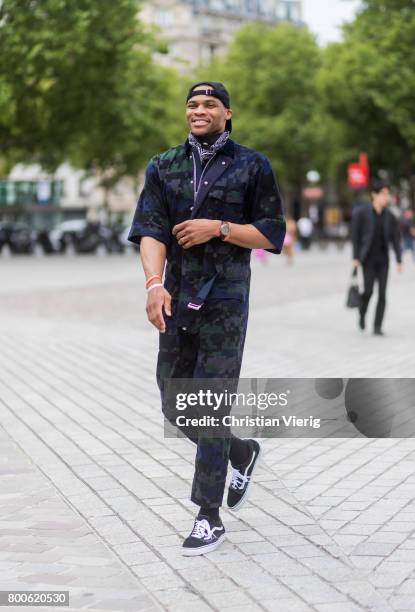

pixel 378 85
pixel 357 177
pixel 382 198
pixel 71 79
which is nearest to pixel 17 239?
pixel 71 79

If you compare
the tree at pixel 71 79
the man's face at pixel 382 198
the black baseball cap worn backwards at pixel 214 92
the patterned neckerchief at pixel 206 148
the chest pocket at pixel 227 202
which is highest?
the tree at pixel 71 79

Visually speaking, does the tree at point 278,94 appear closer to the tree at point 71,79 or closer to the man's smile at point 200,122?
the tree at point 71,79

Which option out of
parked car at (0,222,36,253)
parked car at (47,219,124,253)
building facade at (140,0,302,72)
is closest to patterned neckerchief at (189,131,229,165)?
parked car at (0,222,36,253)

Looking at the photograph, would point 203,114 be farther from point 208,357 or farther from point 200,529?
point 200,529

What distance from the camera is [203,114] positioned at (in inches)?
186

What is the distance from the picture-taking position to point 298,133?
66188mm

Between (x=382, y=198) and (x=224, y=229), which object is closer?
(x=224, y=229)

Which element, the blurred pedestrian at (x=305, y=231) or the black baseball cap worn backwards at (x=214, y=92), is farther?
the blurred pedestrian at (x=305, y=231)

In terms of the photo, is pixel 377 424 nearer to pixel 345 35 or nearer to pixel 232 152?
pixel 232 152

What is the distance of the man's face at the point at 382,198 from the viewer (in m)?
13.0

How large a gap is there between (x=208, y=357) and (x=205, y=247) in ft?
1.46

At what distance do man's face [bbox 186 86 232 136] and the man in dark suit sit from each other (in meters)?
8.48

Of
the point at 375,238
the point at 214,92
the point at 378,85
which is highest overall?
the point at 378,85

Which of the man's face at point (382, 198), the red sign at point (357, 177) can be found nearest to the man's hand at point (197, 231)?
the man's face at point (382, 198)
